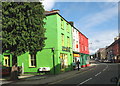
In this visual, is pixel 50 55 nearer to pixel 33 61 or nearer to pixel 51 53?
pixel 51 53

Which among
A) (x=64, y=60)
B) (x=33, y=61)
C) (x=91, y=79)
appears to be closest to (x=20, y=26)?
(x=91, y=79)

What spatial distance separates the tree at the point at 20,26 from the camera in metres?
12.6

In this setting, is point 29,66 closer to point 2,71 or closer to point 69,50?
point 2,71

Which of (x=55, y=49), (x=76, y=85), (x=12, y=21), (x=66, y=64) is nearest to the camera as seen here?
(x=76, y=85)

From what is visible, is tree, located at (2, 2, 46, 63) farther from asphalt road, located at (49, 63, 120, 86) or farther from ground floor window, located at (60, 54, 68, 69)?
ground floor window, located at (60, 54, 68, 69)

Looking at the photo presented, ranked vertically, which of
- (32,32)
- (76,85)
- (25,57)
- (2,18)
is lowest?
(76,85)

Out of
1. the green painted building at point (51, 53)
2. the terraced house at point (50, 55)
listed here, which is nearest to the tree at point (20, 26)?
the terraced house at point (50, 55)

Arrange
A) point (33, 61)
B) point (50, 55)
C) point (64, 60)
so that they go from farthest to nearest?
1. point (64, 60)
2. point (33, 61)
3. point (50, 55)

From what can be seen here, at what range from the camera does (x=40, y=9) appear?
14.5m

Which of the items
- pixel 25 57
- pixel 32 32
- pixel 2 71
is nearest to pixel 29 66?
pixel 25 57

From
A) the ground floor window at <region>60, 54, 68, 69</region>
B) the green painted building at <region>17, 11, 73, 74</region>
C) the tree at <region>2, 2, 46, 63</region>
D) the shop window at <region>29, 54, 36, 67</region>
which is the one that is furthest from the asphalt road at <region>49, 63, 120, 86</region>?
the shop window at <region>29, 54, 36, 67</region>

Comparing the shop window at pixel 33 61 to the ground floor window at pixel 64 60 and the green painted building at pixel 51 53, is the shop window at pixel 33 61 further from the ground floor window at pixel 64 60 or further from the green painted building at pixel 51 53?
the ground floor window at pixel 64 60

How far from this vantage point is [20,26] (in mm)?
13016

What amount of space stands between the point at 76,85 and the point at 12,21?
7.29 m
